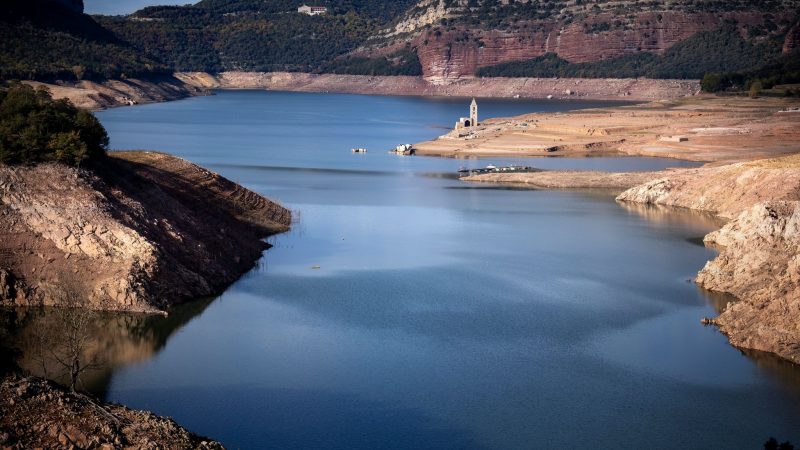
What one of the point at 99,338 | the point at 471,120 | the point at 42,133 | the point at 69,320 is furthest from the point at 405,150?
the point at 69,320

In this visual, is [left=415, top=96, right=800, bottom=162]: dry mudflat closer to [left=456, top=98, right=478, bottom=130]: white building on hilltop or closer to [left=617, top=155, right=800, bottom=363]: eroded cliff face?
[left=456, top=98, right=478, bottom=130]: white building on hilltop

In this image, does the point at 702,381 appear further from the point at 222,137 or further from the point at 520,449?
the point at 222,137

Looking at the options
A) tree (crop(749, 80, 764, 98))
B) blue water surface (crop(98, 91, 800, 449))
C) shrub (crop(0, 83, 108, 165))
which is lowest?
blue water surface (crop(98, 91, 800, 449))

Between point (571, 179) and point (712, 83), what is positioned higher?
point (712, 83)

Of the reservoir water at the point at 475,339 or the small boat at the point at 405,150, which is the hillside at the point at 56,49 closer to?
the small boat at the point at 405,150

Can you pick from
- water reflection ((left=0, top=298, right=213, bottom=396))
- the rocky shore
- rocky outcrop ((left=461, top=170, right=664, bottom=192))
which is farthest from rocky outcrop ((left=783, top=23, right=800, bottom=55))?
water reflection ((left=0, top=298, right=213, bottom=396))

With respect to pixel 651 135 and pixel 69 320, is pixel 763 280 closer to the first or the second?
pixel 69 320

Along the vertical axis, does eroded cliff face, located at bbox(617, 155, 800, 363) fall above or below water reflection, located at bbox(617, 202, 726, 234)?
above
